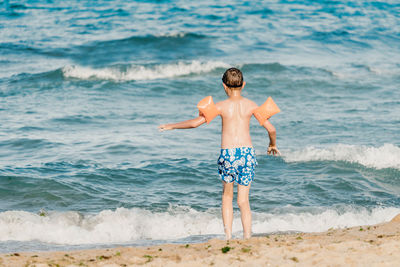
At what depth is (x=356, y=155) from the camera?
10703 millimetres

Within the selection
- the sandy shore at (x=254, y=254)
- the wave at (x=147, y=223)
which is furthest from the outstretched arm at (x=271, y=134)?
the wave at (x=147, y=223)

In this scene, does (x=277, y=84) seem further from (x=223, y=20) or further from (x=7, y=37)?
(x=7, y=37)

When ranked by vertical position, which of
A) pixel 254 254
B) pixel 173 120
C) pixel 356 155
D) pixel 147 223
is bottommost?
pixel 147 223

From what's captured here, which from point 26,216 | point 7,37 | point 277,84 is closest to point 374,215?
point 26,216

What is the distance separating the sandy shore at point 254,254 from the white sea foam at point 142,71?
1262cm

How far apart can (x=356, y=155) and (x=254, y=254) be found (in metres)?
6.01

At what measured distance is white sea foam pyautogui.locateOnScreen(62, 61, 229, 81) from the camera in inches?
709

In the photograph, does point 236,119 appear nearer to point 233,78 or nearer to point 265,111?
point 265,111

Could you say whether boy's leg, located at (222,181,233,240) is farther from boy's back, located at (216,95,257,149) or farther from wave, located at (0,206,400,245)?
wave, located at (0,206,400,245)

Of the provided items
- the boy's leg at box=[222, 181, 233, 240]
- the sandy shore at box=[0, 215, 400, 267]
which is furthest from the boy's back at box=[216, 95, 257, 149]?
the sandy shore at box=[0, 215, 400, 267]

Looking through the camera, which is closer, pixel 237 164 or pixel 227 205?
pixel 237 164

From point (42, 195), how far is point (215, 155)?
3381mm

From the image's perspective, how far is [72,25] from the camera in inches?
985

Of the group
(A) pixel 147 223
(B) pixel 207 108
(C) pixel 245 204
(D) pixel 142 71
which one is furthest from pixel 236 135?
(D) pixel 142 71
